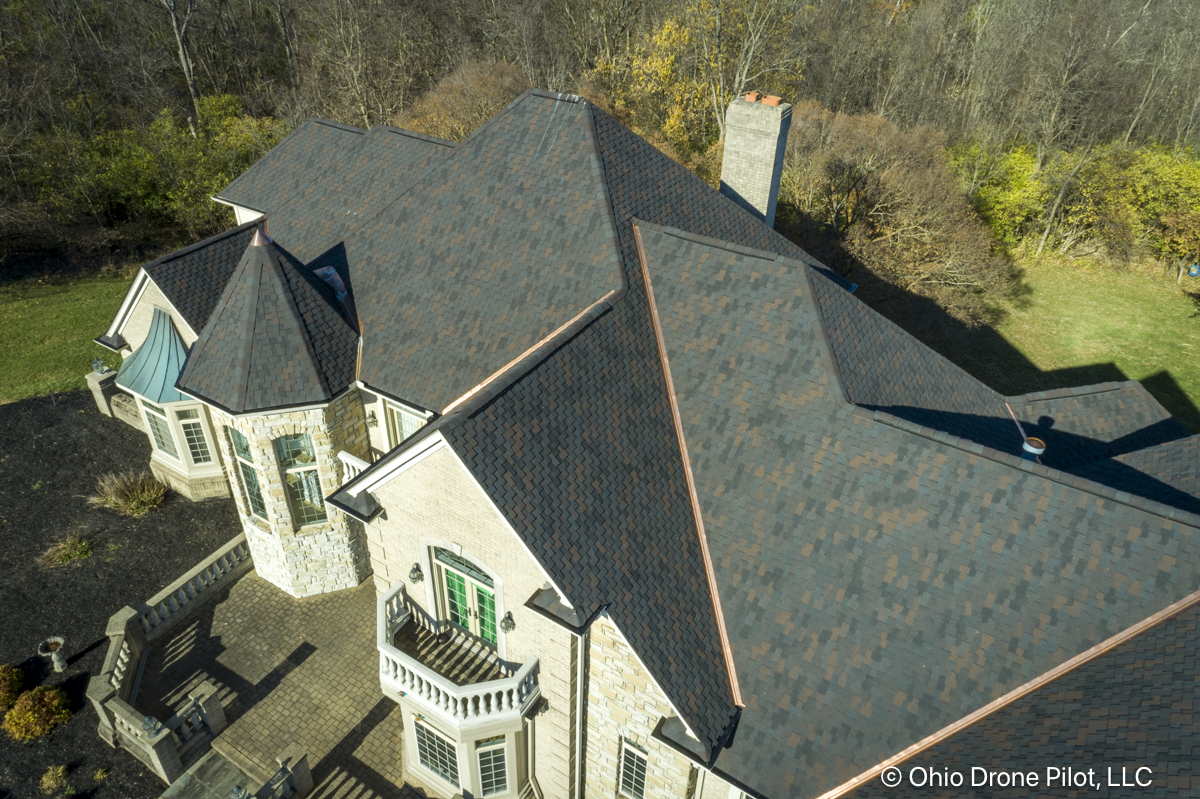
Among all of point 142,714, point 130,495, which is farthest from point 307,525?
point 130,495

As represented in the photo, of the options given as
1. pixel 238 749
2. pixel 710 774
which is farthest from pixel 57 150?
pixel 710 774

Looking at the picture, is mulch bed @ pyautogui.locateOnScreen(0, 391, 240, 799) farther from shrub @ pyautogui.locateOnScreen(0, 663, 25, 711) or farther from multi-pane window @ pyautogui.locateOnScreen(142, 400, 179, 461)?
multi-pane window @ pyautogui.locateOnScreen(142, 400, 179, 461)

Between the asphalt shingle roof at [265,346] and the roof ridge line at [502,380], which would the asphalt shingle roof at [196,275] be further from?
the roof ridge line at [502,380]

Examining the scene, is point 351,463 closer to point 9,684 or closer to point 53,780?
point 53,780

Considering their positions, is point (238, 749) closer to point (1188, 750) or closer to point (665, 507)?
point (665, 507)

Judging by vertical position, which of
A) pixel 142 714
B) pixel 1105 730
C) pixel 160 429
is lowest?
pixel 142 714

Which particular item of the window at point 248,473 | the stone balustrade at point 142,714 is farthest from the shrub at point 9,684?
the window at point 248,473
